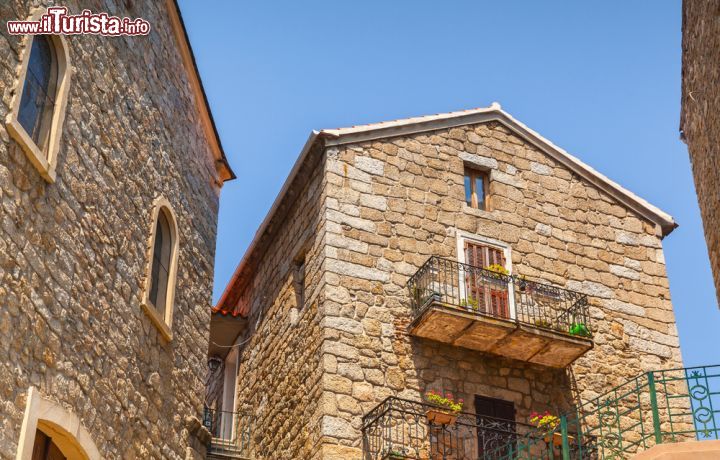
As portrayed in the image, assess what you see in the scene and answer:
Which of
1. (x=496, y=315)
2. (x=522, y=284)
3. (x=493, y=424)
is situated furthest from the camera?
(x=522, y=284)

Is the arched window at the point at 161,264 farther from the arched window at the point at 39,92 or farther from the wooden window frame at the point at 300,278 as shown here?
the wooden window frame at the point at 300,278

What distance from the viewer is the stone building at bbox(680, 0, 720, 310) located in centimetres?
1294

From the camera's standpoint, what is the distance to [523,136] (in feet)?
55.9

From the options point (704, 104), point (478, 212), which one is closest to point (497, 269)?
point (478, 212)

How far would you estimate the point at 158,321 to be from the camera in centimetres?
1113

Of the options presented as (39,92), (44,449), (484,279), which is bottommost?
(44,449)

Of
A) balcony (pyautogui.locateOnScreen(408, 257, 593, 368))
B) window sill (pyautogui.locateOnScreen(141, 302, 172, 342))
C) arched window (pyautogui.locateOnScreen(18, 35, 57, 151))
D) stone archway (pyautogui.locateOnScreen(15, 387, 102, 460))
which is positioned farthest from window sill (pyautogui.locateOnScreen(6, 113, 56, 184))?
balcony (pyautogui.locateOnScreen(408, 257, 593, 368))

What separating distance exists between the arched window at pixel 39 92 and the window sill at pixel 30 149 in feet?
0.84

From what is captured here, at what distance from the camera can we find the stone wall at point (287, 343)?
45.4ft

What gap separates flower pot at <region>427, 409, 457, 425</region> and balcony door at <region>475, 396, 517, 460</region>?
0.39 metres

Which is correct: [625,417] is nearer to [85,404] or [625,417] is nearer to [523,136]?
[523,136]

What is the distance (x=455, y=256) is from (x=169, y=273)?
4.92 m

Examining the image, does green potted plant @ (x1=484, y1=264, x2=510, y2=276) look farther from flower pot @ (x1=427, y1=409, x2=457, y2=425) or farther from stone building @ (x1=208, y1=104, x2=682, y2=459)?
flower pot @ (x1=427, y1=409, x2=457, y2=425)

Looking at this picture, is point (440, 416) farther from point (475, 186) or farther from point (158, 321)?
point (475, 186)
